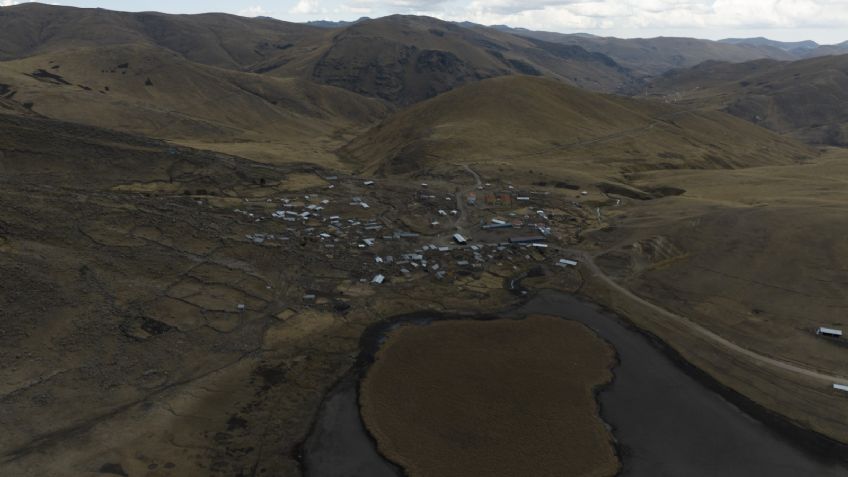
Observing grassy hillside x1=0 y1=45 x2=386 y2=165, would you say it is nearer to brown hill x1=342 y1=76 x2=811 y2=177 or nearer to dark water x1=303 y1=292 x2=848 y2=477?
brown hill x1=342 y1=76 x2=811 y2=177

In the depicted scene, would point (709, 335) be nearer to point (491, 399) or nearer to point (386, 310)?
point (491, 399)

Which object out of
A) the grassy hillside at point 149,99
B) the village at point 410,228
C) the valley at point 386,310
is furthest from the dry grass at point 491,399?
the grassy hillside at point 149,99

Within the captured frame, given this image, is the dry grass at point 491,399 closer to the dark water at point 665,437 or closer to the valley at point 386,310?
the valley at point 386,310

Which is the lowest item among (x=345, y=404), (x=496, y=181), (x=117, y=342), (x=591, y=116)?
(x=345, y=404)

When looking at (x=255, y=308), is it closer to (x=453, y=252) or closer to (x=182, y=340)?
(x=182, y=340)

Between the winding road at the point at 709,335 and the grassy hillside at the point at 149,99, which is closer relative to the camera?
the winding road at the point at 709,335

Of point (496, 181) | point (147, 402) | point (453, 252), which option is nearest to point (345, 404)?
point (147, 402)
